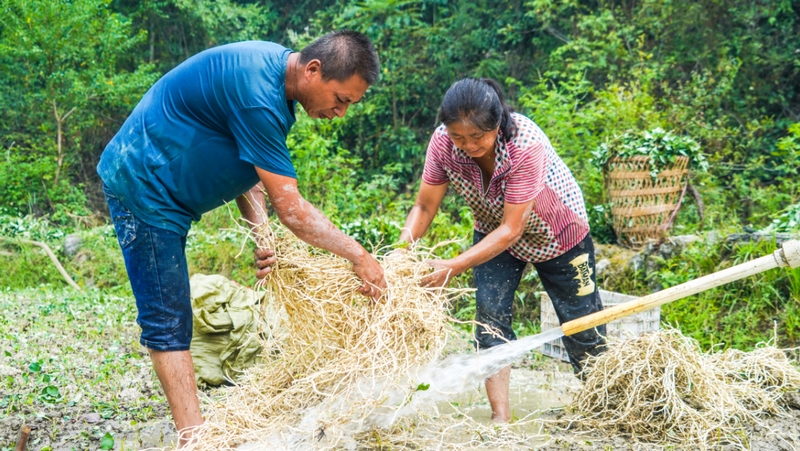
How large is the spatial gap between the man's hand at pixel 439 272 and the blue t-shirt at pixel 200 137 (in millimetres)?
744

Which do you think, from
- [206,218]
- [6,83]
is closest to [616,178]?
[206,218]

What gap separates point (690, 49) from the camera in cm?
847

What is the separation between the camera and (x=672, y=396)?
3076 mm

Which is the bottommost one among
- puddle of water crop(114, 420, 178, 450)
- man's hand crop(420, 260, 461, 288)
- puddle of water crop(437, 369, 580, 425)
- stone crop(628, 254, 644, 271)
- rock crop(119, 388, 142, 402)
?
puddle of water crop(437, 369, 580, 425)

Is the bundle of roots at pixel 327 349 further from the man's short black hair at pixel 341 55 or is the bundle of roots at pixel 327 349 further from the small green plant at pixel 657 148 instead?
the small green plant at pixel 657 148

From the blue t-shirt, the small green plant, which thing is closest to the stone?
the small green plant

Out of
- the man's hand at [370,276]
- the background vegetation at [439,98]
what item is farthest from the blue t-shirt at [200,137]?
the background vegetation at [439,98]

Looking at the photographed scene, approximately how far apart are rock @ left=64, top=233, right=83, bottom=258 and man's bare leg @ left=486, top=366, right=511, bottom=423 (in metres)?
6.23

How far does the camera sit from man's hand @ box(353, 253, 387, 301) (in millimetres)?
2654

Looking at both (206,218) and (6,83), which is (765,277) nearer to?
(206,218)

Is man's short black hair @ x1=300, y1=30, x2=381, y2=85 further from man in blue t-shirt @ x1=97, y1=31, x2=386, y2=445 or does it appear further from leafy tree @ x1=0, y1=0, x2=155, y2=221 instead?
leafy tree @ x1=0, y1=0, x2=155, y2=221

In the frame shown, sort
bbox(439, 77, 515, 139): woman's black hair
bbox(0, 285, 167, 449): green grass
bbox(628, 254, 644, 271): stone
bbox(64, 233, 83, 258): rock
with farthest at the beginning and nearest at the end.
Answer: bbox(64, 233, 83, 258): rock → bbox(628, 254, 644, 271): stone → bbox(0, 285, 167, 449): green grass → bbox(439, 77, 515, 139): woman's black hair

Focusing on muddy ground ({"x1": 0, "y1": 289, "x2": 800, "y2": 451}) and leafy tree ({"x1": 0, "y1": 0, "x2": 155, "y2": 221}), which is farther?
leafy tree ({"x1": 0, "y1": 0, "x2": 155, "y2": 221})

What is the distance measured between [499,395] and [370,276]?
3.73ft
